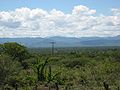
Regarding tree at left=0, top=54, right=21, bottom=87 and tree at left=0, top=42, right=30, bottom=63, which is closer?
tree at left=0, top=54, right=21, bottom=87

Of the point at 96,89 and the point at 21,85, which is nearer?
the point at 96,89

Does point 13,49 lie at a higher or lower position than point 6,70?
higher

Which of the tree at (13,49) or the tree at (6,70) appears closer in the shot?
the tree at (6,70)

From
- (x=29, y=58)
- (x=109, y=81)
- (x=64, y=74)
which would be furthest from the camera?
(x=29, y=58)

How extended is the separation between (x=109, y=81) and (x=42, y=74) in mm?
15523

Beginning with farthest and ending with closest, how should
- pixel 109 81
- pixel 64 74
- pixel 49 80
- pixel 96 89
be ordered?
pixel 64 74
pixel 49 80
pixel 109 81
pixel 96 89

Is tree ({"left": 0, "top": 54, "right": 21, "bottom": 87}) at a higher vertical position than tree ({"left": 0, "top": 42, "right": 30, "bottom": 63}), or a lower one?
Result: lower

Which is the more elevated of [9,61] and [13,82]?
[9,61]

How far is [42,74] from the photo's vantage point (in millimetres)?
50312

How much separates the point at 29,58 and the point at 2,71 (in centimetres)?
3475

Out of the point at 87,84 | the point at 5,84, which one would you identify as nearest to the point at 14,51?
the point at 5,84

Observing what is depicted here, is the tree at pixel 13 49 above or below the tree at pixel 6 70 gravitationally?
above

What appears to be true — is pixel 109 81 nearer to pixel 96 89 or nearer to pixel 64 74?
pixel 96 89

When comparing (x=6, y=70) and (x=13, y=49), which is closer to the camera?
(x=6, y=70)
